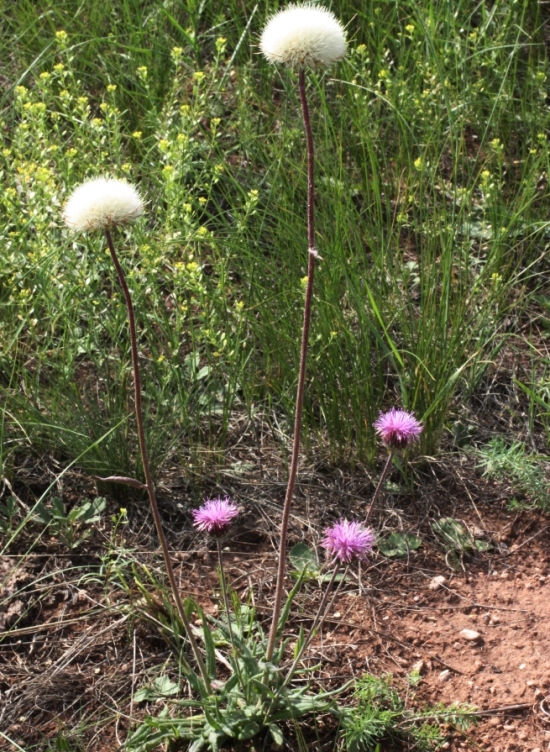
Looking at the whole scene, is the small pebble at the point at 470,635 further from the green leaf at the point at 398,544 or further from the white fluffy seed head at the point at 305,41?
the white fluffy seed head at the point at 305,41

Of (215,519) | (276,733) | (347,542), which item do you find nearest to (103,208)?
(215,519)

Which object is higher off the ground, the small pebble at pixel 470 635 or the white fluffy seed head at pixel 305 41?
the white fluffy seed head at pixel 305 41

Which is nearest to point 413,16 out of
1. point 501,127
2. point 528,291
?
point 501,127

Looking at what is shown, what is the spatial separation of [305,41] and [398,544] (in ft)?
4.70

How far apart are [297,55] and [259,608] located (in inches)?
53.6

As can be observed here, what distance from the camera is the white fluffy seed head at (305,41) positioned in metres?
1.43

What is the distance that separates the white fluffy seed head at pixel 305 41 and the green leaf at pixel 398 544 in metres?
1.37

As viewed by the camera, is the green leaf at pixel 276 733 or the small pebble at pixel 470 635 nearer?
the green leaf at pixel 276 733

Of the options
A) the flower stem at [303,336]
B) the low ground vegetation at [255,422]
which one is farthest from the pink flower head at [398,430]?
the low ground vegetation at [255,422]

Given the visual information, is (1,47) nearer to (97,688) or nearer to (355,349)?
(355,349)

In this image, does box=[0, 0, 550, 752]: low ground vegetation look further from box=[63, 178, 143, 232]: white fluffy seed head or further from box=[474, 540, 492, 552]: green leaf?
box=[63, 178, 143, 232]: white fluffy seed head

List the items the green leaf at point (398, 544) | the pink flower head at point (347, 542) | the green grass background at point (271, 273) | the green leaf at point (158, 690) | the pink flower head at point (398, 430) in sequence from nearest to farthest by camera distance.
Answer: the pink flower head at point (347, 542), the pink flower head at point (398, 430), the green leaf at point (158, 690), the green leaf at point (398, 544), the green grass background at point (271, 273)

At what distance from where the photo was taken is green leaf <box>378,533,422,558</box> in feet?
7.85

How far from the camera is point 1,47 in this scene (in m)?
3.57
